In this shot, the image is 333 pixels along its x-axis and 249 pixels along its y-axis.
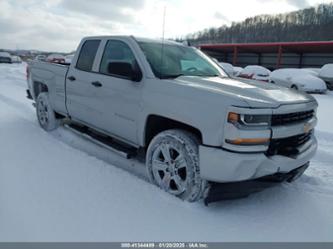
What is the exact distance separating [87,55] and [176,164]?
2.45 metres

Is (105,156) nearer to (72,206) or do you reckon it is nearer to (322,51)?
(72,206)

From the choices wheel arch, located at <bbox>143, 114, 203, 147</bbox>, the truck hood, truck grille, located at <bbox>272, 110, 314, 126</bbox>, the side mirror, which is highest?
the side mirror

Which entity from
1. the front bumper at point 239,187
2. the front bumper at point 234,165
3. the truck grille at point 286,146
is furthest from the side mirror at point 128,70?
the truck grille at point 286,146

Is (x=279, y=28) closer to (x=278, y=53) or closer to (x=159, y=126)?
(x=278, y=53)

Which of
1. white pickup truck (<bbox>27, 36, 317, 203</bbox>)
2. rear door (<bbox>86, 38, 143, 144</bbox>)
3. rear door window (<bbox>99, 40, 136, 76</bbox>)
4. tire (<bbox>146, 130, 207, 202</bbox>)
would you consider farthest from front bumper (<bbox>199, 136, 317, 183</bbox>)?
rear door window (<bbox>99, 40, 136, 76</bbox>)

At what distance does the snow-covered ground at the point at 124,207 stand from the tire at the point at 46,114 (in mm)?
1232

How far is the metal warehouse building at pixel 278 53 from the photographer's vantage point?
33.1 m

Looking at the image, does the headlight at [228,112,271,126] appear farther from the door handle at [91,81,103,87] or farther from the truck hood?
the door handle at [91,81,103,87]

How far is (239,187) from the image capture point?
125 inches

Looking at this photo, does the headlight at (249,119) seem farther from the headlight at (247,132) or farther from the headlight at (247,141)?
the headlight at (247,141)

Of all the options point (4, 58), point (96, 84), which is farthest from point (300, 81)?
point (4, 58)

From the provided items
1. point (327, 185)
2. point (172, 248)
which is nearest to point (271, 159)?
point (172, 248)

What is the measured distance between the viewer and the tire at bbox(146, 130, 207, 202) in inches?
121

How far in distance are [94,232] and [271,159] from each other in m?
1.74
